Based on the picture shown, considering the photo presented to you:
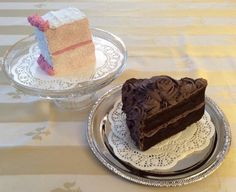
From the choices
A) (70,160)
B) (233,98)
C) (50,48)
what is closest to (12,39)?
(50,48)

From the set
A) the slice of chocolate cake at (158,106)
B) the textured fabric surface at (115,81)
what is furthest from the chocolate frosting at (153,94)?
the textured fabric surface at (115,81)

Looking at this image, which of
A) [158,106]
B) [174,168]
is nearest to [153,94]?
[158,106]

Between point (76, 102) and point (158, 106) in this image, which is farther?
point (76, 102)

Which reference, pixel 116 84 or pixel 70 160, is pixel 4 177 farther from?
pixel 116 84

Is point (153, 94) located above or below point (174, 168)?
above

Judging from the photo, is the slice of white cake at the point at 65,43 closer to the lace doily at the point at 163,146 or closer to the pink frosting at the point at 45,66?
the pink frosting at the point at 45,66

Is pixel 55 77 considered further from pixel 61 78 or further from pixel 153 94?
pixel 153 94

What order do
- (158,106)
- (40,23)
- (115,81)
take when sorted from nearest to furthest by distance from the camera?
(158,106) < (40,23) < (115,81)

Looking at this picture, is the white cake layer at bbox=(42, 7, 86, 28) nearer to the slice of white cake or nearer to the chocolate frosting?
the slice of white cake
